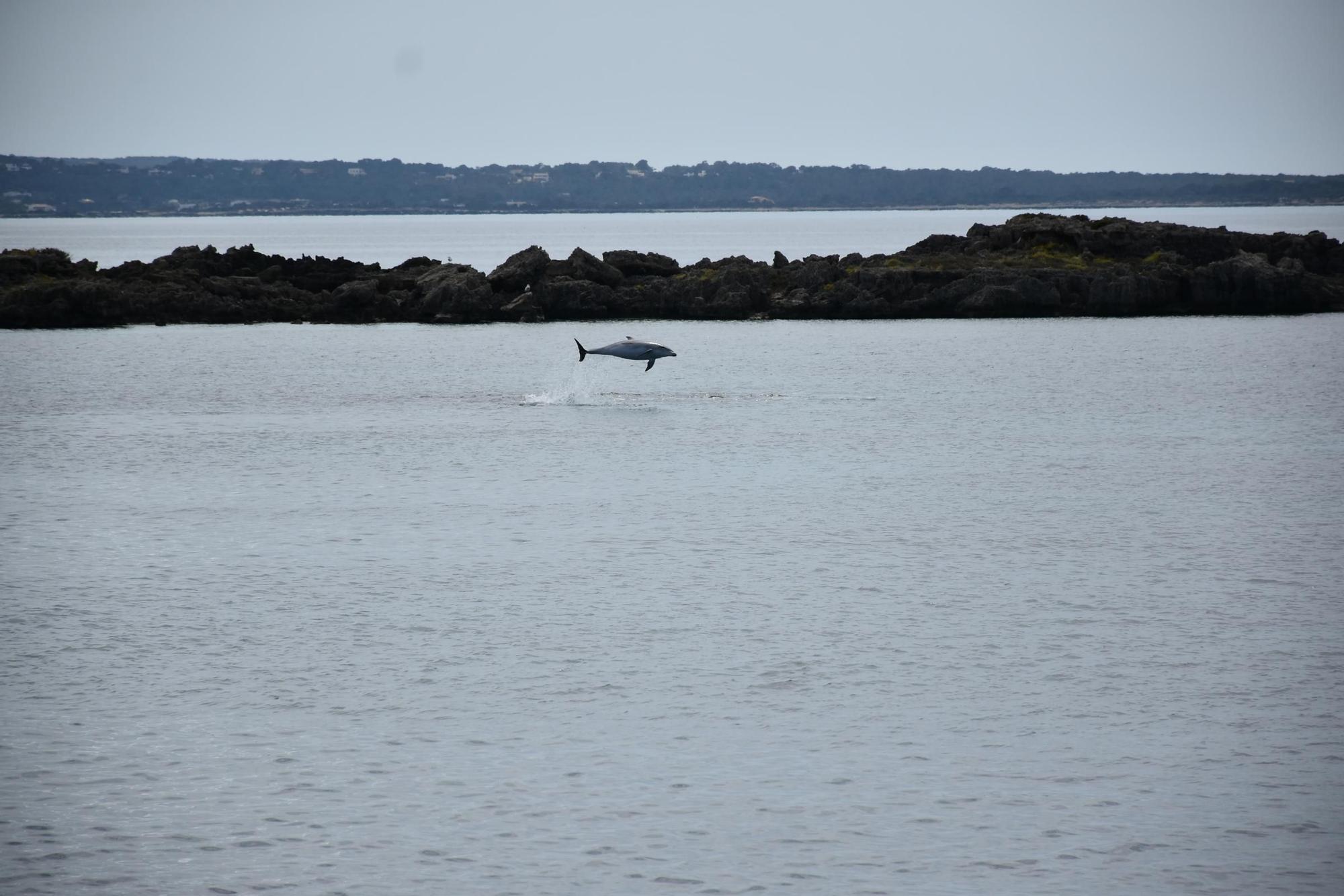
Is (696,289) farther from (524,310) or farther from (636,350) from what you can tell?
(636,350)

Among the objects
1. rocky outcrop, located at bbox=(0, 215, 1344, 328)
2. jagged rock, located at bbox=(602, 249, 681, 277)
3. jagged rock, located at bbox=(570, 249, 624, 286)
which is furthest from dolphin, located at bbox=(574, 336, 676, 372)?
jagged rock, located at bbox=(602, 249, 681, 277)

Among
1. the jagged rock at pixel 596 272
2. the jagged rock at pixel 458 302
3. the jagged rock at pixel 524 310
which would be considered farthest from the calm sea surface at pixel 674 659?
the jagged rock at pixel 596 272

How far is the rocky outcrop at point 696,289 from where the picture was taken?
262 ft

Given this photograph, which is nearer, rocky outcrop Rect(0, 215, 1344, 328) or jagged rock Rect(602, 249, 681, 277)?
rocky outcrop Rect(0, 215, 1344, 328)

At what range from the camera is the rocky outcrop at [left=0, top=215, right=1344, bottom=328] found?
79938 millimetres

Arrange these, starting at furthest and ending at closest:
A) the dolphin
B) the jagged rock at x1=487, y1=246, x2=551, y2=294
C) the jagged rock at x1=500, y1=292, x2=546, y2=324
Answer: the jagged rock at x1=487, y1=246, x2=551, y2=294, the jagged rock at x1=500, y1=292, x2=546, y2=324, the dolphin

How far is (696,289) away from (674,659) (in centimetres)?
6193

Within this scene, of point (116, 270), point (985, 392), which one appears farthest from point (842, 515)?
point (116, 270)

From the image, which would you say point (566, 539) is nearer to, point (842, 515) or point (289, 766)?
point (842, 515)

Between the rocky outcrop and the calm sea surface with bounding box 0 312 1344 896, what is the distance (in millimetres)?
36340

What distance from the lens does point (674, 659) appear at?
1978cm

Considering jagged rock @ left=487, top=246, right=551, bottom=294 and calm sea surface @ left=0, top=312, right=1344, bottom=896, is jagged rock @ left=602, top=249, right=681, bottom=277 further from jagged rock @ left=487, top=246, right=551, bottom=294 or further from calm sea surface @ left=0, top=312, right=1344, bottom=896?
calm sea surface @ left=0, top=312, right=1344, bottom=896

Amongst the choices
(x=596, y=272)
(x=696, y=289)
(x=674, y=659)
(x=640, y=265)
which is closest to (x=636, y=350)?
(x=674, y=659)

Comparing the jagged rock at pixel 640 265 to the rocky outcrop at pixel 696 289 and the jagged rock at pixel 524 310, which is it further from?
the jagged rock at pixel 524 310
